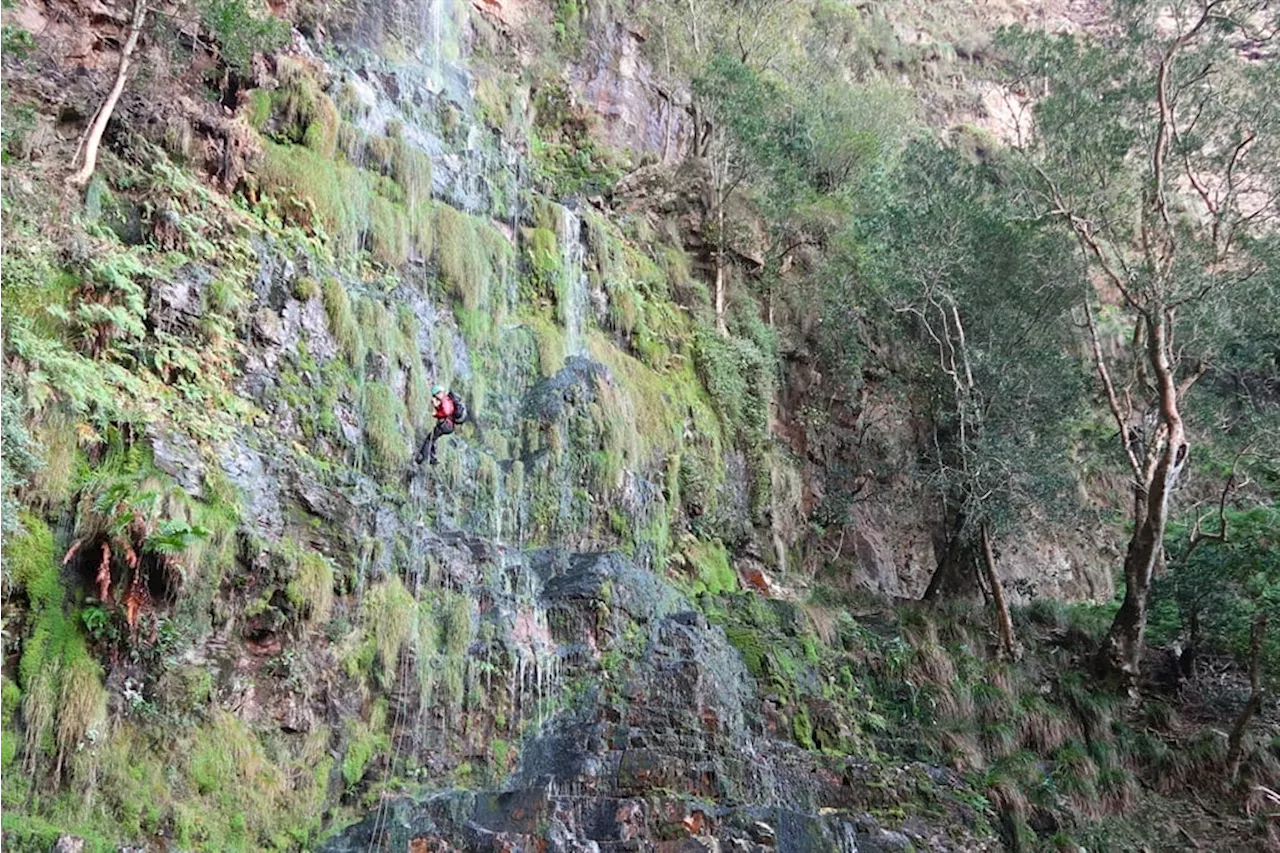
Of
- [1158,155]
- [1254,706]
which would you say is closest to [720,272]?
[1158,155]

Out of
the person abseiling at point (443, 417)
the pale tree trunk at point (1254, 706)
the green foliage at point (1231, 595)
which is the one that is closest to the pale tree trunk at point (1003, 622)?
the green foliage at point (1231, 595)

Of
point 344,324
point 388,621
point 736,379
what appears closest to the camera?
point 388,621

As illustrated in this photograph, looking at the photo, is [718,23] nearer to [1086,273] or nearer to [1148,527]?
[1086,273]

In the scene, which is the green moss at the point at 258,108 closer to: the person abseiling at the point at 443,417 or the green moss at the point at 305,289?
the green moss at the point at 305,289

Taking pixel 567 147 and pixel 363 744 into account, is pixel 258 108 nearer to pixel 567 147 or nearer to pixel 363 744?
pixel 363 744

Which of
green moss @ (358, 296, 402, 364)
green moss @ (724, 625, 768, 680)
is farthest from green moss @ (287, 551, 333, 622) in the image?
green moss @ (724, 625, 768, 680)

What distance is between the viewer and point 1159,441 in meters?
15.6

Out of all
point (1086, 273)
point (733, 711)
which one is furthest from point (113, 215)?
point (1086, 273)

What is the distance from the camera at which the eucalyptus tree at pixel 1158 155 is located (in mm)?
15422

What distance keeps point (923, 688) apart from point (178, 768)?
10.2 meters

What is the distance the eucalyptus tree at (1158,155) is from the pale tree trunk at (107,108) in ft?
44.9

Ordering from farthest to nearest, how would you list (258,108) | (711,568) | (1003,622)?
(1003,622), (711,568), (258,108)

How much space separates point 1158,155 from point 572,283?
9845mm

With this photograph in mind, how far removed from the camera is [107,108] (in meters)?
10.3
